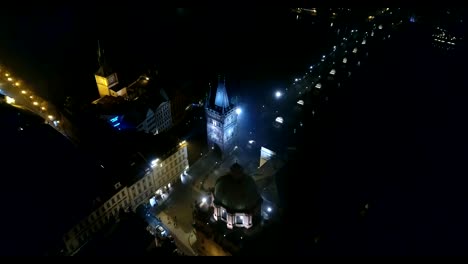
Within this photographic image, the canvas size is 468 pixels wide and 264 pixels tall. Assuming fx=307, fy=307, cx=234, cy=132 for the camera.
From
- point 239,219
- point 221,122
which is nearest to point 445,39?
point 221,122

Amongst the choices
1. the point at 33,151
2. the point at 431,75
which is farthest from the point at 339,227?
the point at 431,75

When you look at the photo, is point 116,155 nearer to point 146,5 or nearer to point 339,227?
point 339,227

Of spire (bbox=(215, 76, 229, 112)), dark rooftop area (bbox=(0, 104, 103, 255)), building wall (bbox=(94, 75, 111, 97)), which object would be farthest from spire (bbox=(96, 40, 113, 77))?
spire (bbox=(215, 76, 229, 112))

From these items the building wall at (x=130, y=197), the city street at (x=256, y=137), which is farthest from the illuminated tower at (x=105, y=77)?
the building wall at (x=130, y=197)

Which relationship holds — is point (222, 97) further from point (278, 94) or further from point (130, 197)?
point (278, 94)

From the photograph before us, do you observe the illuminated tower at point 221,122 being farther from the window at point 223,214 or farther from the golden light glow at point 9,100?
the golden light glow at point 9,100

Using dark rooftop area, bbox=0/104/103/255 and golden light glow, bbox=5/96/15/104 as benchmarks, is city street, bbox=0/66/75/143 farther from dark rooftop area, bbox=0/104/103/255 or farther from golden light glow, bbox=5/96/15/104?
dark rooftop area, bbox=0/104/103/255
